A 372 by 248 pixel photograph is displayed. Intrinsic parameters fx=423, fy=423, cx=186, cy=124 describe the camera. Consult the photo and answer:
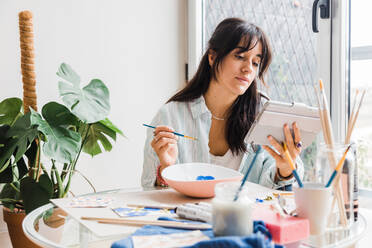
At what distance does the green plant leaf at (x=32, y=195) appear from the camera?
1.81 m

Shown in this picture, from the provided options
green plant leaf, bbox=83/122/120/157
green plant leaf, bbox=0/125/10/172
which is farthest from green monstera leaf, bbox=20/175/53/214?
green plant leaf, bbox=83/122/120/157

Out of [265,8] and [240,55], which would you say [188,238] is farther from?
[265,8]

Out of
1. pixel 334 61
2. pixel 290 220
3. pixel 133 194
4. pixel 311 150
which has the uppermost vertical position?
pixel 334 61

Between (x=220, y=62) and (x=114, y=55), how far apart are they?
112cm

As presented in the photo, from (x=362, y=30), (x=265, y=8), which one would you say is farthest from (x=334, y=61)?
(x=265, y=8)

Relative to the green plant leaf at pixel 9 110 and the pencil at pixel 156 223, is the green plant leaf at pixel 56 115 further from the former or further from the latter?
the pencil at pixel 156 223

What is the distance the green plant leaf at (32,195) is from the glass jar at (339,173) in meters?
1.31

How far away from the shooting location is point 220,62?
1706mm

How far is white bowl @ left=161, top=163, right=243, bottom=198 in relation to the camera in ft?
3.59

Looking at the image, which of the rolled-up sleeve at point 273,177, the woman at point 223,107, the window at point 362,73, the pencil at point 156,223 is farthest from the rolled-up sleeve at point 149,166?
the window at point 362,73

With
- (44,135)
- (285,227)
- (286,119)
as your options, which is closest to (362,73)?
(286,119)

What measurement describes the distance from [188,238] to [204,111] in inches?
41.3

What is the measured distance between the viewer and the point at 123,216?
3.15 feet

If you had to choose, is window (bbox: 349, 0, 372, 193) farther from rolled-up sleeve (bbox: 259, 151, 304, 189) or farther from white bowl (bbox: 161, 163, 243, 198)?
white bowl (bbox: 161, 163, 243, 198)
